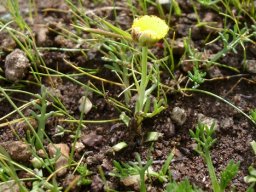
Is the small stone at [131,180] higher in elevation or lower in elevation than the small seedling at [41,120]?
lower

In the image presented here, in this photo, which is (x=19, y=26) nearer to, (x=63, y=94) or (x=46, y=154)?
(x=63, y=94)

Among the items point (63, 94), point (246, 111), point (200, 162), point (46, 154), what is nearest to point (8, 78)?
point (63, 94)

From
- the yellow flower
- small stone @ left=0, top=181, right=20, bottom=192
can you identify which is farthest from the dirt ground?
the yellow flower

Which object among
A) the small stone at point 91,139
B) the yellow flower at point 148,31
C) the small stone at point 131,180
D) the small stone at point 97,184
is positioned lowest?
the small stone at point 97,184

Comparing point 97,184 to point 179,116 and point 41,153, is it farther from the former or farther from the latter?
point 179,116

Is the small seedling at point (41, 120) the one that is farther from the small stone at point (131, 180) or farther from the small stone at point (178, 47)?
the small stone at point (178, 47)

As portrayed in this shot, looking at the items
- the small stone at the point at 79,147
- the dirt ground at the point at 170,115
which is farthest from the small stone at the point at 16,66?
the small stone at the point at 79,147
